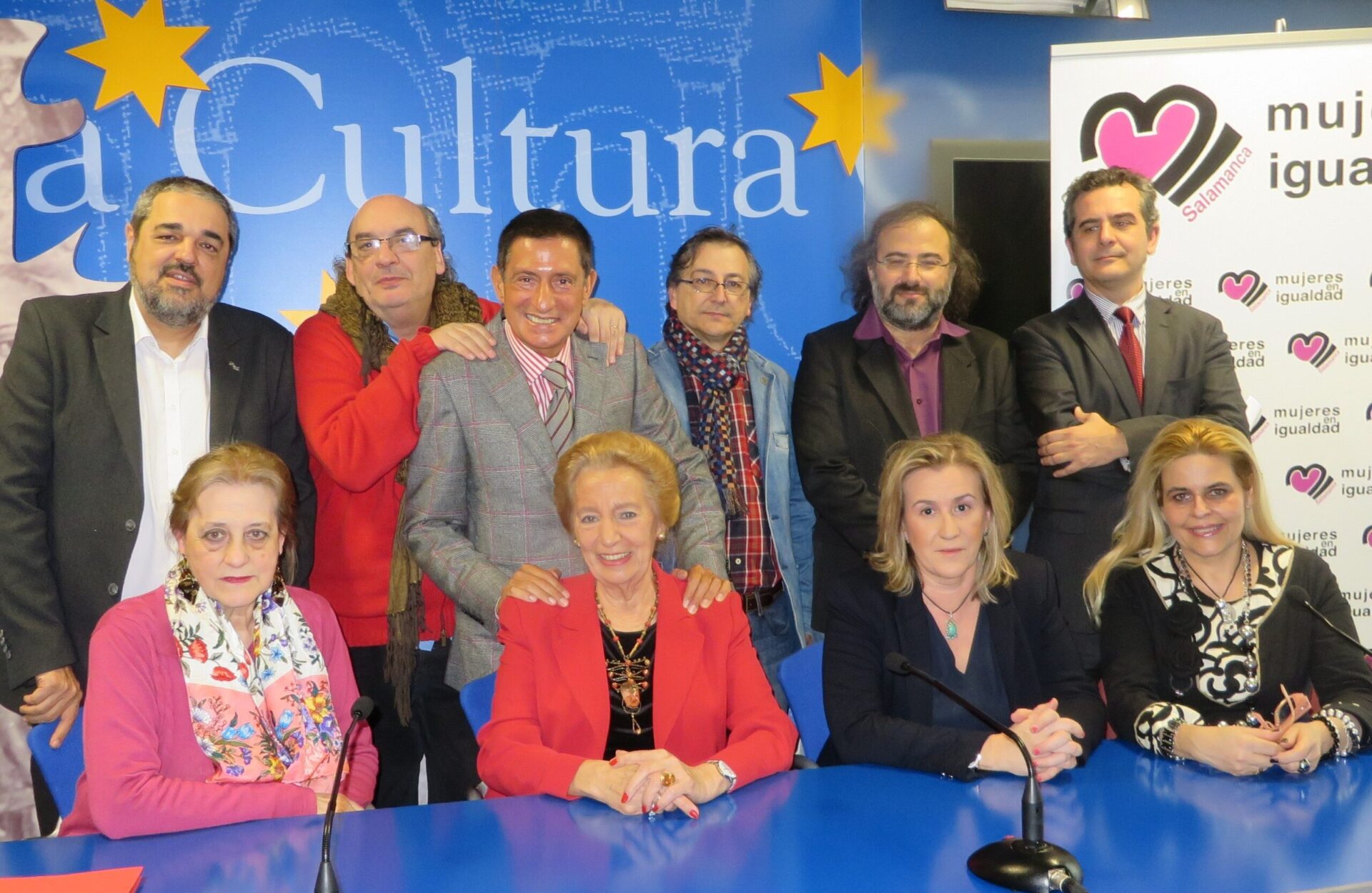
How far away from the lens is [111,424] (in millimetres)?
3115

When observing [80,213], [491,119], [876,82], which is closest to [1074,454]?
[876,82]

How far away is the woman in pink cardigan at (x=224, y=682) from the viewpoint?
2.19 m

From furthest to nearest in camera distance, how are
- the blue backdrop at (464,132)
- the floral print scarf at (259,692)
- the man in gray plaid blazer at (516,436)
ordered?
the blue backdrop at (464,132) < the man in gray plaid blazer at (516,436) < the floral print scarf at (259,692)

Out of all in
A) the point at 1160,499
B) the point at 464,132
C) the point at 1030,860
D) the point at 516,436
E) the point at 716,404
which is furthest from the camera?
the point at 464,132

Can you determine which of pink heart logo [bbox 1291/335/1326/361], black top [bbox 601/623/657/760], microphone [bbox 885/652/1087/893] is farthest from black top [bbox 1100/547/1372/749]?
pink heart logo [bbox 1291/335/1326/361]

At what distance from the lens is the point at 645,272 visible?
14.9ft

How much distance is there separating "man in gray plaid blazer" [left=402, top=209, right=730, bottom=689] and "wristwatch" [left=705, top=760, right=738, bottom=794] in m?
0.81

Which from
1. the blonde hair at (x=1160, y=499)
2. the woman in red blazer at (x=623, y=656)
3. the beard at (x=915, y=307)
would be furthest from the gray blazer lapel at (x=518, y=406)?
the blonde hair at (x=1160, y=499)

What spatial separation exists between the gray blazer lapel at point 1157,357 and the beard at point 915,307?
Answer: 635 millimetres

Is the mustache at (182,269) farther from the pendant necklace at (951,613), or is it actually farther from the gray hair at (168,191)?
the pendant necklace at (951,613)

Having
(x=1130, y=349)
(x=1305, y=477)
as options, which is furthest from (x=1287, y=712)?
(x=1305, y=477)

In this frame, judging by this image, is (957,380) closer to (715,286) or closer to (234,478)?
(715,286)

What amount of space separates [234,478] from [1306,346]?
345 centimetres

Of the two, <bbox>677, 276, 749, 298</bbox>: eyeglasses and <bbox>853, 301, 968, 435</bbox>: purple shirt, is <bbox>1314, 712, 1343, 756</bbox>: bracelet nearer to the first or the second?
<bbox>853, 301, 968, 435</bbox>: purple shirt
